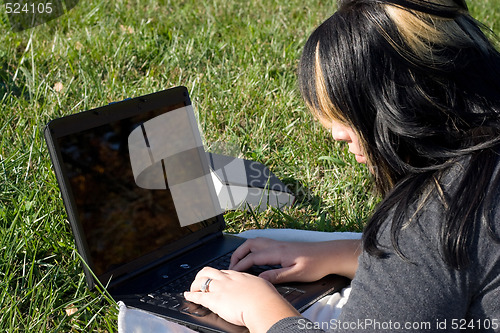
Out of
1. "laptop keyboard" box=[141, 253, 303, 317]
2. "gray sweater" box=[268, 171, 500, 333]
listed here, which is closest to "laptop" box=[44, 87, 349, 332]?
"laptop keyboard" box=[141, 253, 303, 317]

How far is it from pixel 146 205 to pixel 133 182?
0.09 meters

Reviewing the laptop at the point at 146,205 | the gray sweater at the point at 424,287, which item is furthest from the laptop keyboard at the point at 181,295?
the gray sweater at the point at 424,287

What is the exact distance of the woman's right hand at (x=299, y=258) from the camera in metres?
1.84

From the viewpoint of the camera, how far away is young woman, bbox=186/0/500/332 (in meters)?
1.33

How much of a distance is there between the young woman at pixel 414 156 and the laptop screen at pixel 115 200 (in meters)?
0.41

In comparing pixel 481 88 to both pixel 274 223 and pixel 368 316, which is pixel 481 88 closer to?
→ pixel 368 316

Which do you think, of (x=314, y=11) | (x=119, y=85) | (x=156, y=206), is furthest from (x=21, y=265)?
(x=314, y=11)

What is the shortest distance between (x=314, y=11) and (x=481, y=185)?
11.5 feet

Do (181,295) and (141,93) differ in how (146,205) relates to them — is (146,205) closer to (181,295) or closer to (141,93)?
(181,295)

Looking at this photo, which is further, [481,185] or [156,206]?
[156,206]

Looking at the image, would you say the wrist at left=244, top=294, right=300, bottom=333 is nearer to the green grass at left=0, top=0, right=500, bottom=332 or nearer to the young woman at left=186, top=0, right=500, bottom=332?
the young woman at left=186, top=0, right=500, bottom=332

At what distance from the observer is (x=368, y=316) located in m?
1.33

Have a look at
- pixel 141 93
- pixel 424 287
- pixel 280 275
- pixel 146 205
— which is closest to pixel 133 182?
pixel 146 205

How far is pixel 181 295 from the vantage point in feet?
5.89
